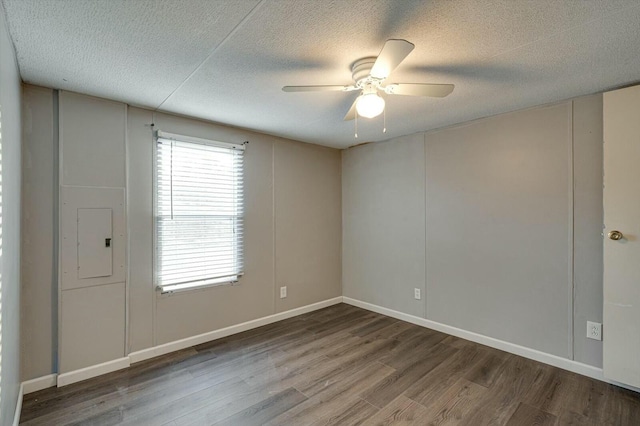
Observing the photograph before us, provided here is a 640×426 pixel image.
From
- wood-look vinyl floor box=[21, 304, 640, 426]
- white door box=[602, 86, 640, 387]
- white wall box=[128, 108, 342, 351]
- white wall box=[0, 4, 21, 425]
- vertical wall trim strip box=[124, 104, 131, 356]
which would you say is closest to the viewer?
white wall box=[0, 4, 21, 425]

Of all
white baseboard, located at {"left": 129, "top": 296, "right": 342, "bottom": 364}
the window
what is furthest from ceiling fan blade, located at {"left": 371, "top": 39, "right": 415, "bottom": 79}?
white baseboard, located at {"left": 129, "top": 296, "right": 342, "bottom": 364}

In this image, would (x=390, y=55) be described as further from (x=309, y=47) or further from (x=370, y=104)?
(x=309, y=47)

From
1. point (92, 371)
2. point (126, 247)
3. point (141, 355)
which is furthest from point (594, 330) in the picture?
point (92, 371)

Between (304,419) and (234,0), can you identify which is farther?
(304,419)

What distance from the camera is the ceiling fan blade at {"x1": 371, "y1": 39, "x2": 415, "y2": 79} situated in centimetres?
139

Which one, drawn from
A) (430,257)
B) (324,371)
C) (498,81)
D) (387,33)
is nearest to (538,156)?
(498,81)

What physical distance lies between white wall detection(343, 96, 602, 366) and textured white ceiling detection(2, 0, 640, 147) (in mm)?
411

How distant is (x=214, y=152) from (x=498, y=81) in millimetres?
2606

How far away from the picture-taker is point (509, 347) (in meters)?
2.84

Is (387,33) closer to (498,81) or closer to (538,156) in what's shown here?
(498,81)

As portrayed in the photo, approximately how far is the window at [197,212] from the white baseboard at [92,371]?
2.14 ft

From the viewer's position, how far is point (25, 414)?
198 centimetres

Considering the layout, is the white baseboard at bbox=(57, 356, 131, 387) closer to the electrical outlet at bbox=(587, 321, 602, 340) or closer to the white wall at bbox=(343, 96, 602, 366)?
the white wall at bbox=(343, 96, 602, 366)

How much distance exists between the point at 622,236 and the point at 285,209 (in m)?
3.11
